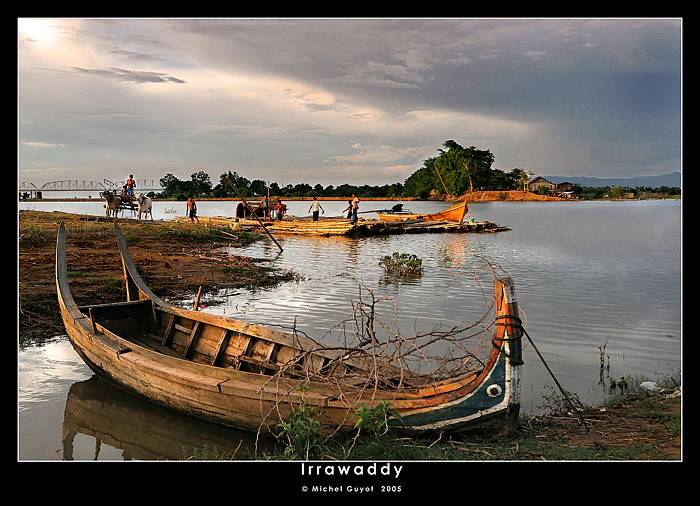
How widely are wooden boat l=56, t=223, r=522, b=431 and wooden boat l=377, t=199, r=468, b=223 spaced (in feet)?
64.5

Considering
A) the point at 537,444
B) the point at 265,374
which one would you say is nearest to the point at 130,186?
the point at 265,374

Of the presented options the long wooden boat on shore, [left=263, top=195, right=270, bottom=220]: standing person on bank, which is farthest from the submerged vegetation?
[left=263, top=195, right=270, bottom=220]: standing person on bank

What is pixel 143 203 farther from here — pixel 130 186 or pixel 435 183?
pixel 435 183

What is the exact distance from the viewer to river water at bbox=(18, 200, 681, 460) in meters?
5.19

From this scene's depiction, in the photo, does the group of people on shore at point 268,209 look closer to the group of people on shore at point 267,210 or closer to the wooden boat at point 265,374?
the group of people on shore at point 267,210

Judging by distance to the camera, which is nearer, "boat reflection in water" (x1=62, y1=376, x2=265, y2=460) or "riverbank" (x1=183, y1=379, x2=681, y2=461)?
"riverbank" (x1=183, y1=379, x2=681, y2=461)

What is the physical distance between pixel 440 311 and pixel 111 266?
6504mm

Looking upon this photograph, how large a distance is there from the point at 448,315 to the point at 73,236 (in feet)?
31.6

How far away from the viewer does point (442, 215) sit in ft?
85.3

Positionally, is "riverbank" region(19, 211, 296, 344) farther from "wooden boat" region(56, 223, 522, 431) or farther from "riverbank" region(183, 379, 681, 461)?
"riverbank" region(183, 379, 681, 461)

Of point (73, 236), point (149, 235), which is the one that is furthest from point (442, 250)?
point (73, 236)

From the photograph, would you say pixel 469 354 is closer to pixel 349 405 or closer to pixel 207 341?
pixel 349 405

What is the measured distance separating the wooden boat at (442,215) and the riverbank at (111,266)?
9.88 metres
